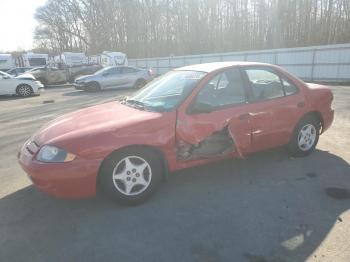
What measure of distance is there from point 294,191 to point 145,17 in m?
42.6

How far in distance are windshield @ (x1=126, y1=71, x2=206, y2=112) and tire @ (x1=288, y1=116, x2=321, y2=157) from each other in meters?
1.81

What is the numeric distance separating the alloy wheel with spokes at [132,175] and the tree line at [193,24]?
2251 cm

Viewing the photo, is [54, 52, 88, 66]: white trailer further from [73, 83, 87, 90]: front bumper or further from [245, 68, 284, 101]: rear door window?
[245, 68, 284, 101]: rear door window

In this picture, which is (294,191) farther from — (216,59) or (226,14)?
(226,14)

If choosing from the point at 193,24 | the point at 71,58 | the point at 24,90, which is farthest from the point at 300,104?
the point at 193,24

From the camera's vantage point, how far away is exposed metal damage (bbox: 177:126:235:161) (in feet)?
13.7

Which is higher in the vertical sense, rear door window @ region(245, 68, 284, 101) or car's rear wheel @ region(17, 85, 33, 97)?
rear door window @ region(245, 68, 284, 101)

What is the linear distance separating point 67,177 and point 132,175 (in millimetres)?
706

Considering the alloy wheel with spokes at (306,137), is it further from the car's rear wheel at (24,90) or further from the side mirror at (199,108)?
the car's rear wheel at (24,90)

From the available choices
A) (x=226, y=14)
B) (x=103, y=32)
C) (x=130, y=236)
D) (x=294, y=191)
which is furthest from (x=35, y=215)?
(x=103, y=32)

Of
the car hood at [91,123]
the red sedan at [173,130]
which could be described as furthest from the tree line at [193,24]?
the car hood at [91,123]

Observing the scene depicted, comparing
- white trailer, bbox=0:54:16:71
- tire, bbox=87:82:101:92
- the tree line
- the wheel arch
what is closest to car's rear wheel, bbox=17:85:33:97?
tire, bbox=87:82:101:92

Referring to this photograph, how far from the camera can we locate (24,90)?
57.8ft

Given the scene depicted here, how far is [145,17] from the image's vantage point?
43.6 m
